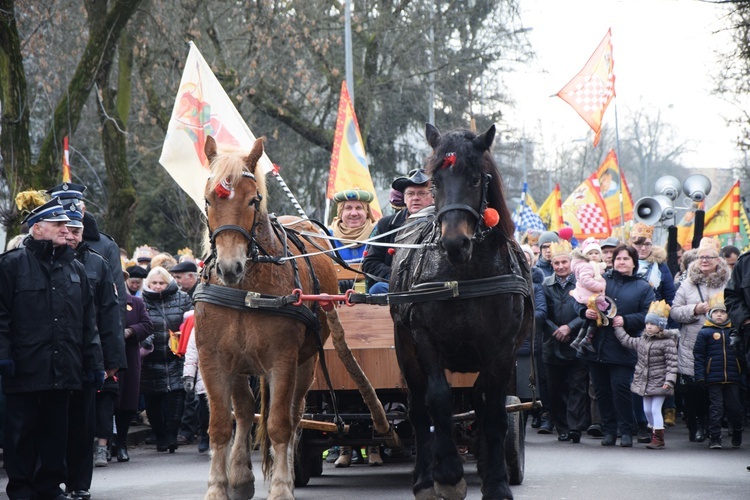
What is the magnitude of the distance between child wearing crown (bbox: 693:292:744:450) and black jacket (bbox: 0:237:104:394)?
7286 mm

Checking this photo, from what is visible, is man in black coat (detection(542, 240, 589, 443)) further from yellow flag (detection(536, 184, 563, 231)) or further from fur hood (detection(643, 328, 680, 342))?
yellow flag (detection(536, 184, 563, 231))

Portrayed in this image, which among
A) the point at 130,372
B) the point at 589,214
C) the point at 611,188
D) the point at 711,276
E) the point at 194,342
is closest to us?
the point at 194,342

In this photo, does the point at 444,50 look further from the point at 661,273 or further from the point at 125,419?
the point at 125,419

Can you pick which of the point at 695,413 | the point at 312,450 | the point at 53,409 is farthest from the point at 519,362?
the point at 53,409

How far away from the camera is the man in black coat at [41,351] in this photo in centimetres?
799

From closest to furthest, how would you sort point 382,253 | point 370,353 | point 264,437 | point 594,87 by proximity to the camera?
point 264,437 → point 370,353 → point 382,253 → point 594,87

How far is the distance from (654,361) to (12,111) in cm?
918

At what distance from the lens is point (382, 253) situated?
9289 mm

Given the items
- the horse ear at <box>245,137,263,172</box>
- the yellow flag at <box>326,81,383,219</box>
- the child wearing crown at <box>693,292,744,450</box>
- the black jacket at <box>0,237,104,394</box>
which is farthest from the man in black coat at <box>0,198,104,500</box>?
the yellow flag at <box>326,81,383,219</box>

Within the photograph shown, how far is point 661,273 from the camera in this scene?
1491cm

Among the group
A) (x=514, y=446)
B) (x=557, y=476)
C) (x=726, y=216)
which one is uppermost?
(x=726, y=216)

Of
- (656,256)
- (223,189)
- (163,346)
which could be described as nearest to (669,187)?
(656,256)

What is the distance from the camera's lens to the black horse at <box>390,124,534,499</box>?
7.06 m

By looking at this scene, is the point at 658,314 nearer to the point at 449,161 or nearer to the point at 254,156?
the point at 449,161
